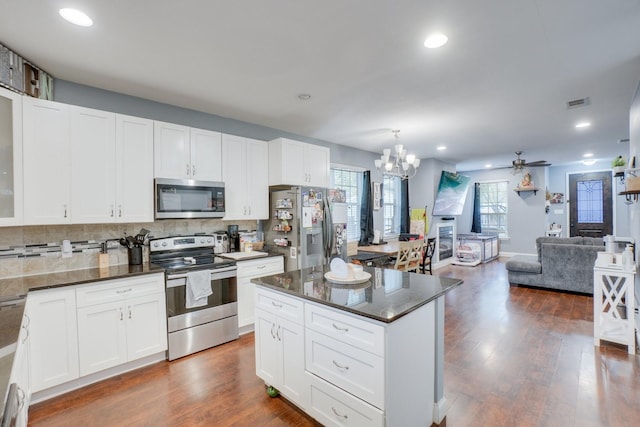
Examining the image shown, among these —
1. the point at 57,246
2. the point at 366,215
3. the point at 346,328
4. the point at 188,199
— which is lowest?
the point at 346,328

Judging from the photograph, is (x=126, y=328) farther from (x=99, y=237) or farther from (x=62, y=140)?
(x=62, y=140)

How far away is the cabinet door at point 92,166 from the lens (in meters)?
2.63

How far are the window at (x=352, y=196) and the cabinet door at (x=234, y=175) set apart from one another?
2.37 metres

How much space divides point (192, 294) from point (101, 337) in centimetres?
76

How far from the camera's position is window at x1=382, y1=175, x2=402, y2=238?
272 inches

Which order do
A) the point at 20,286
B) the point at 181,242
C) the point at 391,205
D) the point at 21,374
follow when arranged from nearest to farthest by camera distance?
the point at 21,374 < the point at 20,286 < the point at 181,242 < the point at 391,205

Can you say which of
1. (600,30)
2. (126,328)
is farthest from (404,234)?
(126,328)

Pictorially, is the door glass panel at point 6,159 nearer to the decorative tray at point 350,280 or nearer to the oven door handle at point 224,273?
the oven door handle at point 224,273

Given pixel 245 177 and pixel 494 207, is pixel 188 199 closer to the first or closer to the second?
pixel 245 177

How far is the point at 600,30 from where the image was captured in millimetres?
2092

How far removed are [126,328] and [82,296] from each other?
456 millimetres

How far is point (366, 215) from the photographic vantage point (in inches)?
233

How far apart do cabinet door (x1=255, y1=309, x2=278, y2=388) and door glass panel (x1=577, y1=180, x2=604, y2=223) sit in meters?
9.90

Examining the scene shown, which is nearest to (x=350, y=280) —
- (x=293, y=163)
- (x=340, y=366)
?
(x=340, y=366)
